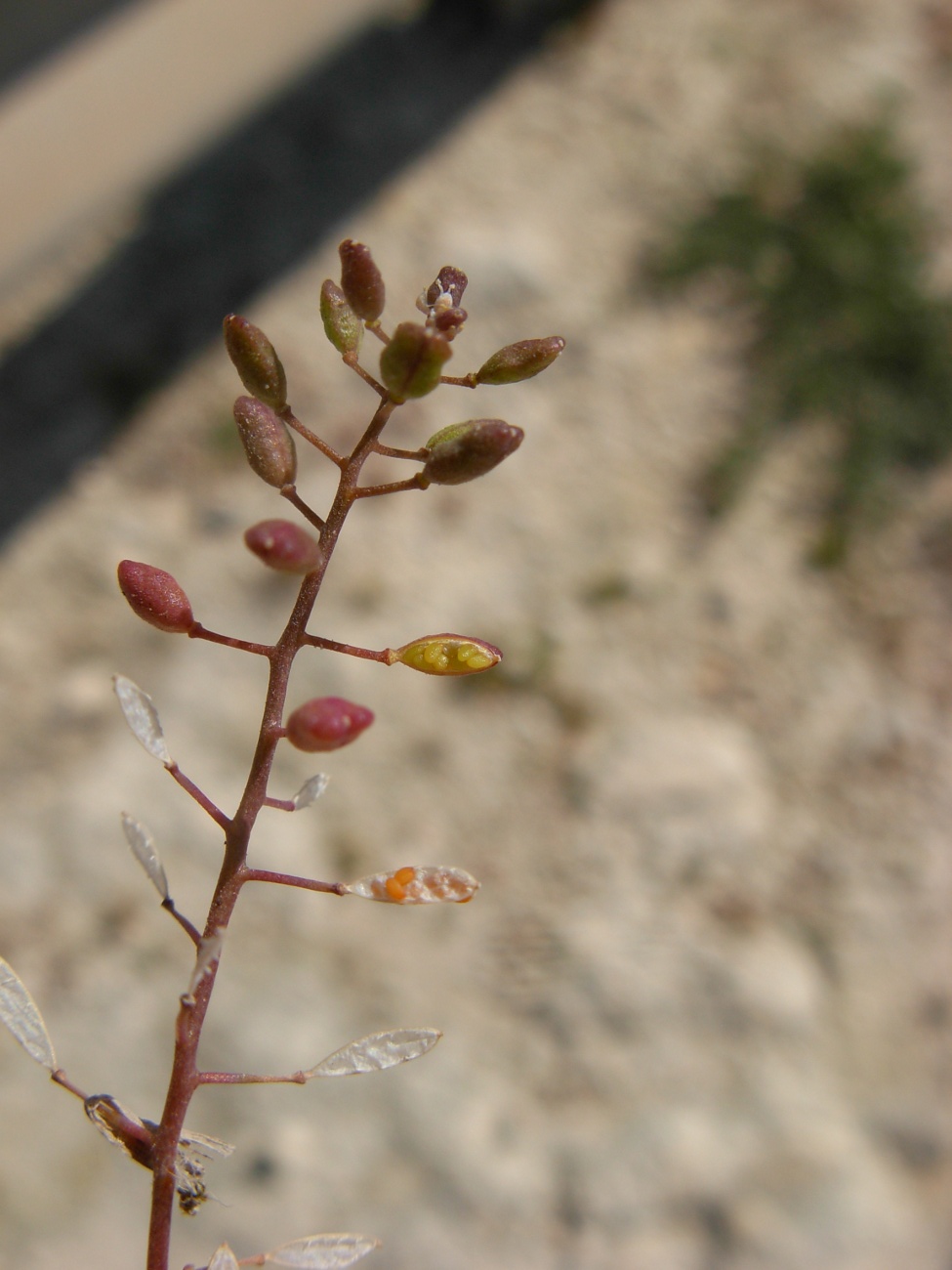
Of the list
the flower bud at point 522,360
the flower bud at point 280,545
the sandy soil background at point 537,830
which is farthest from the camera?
the sandy soil background at point 537,830

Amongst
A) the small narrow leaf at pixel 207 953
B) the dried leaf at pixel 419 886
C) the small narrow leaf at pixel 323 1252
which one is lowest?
the small narrow leaf at pixel 323 1252

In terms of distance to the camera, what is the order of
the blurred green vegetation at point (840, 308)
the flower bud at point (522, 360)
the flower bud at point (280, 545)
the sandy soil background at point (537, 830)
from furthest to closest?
1. the blurred green vegetation at point (840, 308)
2. the sandy soil background at point (537, 830)
3. the flower bud at point (522, 360)
4. the flower bud at point (280, 545)

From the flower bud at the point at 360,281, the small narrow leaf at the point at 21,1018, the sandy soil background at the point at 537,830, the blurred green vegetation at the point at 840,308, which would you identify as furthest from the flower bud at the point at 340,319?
the blurred green vegetation at the point at 840,308

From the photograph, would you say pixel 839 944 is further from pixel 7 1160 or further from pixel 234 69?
pixel 234 69

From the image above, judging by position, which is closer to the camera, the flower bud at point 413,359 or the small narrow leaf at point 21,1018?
the flower bud at point 413,359

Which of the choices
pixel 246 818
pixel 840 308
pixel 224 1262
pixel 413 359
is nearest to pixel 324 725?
pixel 246 818

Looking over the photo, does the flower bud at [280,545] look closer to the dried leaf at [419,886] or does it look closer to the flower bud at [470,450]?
the flower bud at [470,450]

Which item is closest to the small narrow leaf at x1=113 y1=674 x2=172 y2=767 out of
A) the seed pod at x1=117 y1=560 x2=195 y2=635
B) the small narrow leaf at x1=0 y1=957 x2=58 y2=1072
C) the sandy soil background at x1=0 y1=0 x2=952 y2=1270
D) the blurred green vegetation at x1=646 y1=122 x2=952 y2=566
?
the seed pod at x1=117 y1=560 x2=195 y2=635
